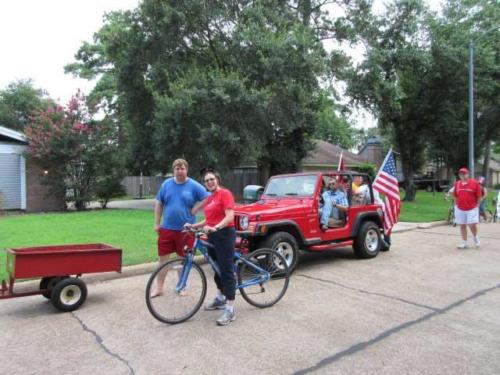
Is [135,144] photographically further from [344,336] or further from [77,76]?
[77,76]

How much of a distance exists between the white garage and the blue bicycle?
16295 mm

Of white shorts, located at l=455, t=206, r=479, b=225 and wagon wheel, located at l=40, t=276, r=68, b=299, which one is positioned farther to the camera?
white shorts, located at l=455, t=206, r=479, b=225

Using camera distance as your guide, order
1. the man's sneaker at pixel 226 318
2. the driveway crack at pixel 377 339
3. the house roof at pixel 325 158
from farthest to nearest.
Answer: the house roof at pixel 325 158
the man's sneaker at pixel 226 318
the driveway crack at pixel 377 339

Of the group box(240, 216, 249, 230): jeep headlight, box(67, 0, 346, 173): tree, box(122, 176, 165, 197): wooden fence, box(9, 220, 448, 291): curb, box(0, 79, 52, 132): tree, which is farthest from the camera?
box(0, 79, 52, 132): tree

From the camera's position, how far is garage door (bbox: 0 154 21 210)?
1866 cm

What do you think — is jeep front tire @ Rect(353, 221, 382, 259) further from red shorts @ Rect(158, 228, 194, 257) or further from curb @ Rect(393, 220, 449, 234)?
curb @ Rect(393, 220, 449, 234)

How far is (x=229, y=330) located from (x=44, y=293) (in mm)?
2540

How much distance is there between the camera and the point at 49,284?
564 cm

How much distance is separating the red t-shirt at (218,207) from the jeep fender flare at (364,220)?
4.33 m

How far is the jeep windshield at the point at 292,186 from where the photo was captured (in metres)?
8.20

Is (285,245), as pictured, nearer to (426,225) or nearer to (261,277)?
(261,277)

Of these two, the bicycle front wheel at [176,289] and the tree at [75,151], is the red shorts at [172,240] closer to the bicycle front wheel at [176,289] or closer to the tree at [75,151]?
the bicycle front wheel at [176,289]

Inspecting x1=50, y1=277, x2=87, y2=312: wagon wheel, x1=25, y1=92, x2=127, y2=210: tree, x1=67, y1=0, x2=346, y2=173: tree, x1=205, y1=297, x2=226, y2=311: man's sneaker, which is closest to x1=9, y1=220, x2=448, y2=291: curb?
x1=50, y1=277, x2=87, y2=312: wagon wheel

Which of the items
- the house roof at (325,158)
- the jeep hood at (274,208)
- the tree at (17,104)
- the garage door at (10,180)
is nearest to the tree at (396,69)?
the house roof at (325,158)
